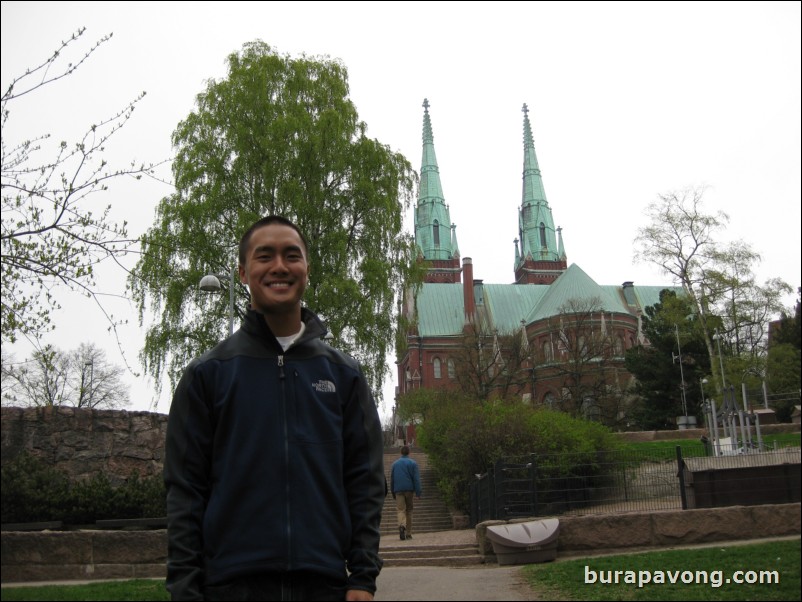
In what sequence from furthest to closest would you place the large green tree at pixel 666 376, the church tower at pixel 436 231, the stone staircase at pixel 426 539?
the church tower at pixel 436 231, the large green tree at pixel 666 376, the stone staircase at pixel 426 539

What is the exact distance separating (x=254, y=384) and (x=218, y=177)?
20438 mm

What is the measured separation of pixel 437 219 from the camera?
282 feet

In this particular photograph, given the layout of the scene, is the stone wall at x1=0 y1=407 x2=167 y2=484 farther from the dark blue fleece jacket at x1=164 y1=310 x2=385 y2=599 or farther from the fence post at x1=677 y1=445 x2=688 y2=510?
the fence post at x1=677 y1=445 x2=688 y2=510

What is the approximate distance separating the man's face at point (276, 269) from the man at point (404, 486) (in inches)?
518

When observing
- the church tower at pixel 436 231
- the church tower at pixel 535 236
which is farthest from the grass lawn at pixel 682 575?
the church tower at pixel 535 236

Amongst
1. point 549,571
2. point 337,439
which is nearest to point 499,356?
point 549,571

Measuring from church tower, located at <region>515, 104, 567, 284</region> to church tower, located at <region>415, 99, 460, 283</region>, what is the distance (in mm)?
8496

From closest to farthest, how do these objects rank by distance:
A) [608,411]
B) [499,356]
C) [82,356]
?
[82,356] < [608,411] < [499,356]

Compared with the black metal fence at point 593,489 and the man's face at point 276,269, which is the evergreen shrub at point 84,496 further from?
the black metal fence at point 593,489

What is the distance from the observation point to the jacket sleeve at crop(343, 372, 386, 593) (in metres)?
2.87

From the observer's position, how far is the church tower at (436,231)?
277 feet

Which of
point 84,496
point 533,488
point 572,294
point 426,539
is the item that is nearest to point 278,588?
point 84,496

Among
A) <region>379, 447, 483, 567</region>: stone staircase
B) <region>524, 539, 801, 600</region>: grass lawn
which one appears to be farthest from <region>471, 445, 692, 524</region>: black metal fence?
<region>524, 539, 801, 600</region>: grass lawn

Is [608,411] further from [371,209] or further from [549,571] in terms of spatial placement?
[549,571]
